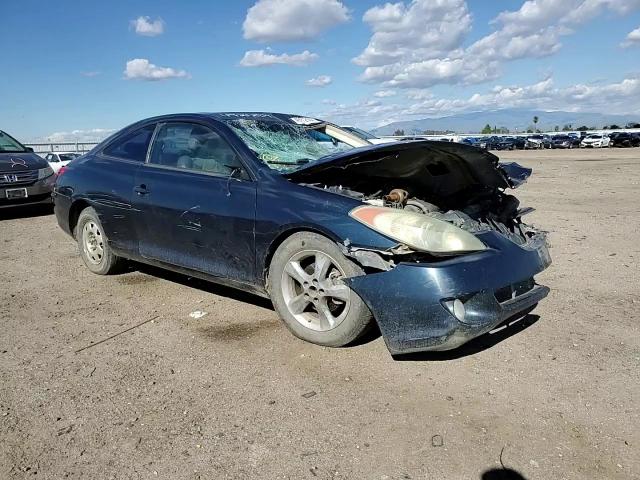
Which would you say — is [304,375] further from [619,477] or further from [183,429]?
[619,477]

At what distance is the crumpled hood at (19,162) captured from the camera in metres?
9.06

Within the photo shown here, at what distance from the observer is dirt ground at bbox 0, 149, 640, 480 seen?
2387mm

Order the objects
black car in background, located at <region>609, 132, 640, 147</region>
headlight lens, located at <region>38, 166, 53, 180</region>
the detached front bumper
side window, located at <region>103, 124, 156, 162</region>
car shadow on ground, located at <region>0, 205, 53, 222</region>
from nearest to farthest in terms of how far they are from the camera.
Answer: the detached front bumper
side window, located at <region>103, 124, 156, 162</region>
headlight lens, located at <region>38, 166, 53, 180</region>
car shadow on ground, located at <region>0, 205, 53, 222</region>
black car in background, located at <region>609, 132, 640, 147</region>

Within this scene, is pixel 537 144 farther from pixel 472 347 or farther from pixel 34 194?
pixel 472 347

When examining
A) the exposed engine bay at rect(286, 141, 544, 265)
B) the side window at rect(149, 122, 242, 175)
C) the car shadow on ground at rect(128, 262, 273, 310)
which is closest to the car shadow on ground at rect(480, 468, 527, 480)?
the exposed engine bay at rect(286, 141, 544, 265)

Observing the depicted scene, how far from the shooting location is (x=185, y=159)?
14.3ft

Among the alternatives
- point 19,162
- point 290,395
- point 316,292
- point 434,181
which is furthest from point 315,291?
point 19,162

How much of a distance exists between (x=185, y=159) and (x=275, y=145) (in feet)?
2.45

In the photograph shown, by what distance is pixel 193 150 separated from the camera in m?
4.34

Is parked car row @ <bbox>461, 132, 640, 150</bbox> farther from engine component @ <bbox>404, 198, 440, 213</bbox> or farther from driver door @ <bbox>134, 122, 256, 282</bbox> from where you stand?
engine component @ <bbox>404, 198, 440, 213</bbox>

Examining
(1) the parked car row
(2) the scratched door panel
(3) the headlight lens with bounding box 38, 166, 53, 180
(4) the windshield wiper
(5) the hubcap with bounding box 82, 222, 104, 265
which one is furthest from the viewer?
(1) the parked car row

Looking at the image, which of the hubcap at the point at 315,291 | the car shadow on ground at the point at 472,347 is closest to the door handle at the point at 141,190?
the hubcap at the point at 315,291

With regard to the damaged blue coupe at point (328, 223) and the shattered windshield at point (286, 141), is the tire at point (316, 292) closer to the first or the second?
the damaged blue coupe at point (328, 223)

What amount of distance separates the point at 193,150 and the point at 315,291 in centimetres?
168
